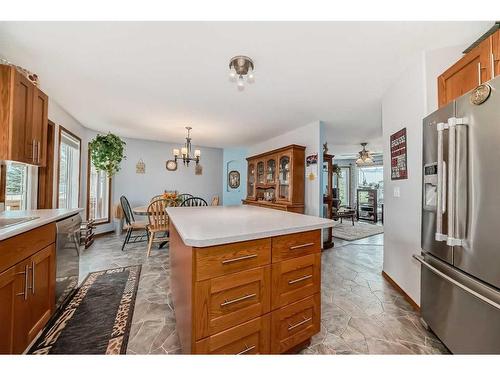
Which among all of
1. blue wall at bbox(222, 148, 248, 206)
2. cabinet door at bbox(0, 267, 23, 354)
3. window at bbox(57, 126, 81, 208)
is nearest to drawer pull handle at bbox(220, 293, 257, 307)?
cabinet door at bbox(0, 267, 23, 354)

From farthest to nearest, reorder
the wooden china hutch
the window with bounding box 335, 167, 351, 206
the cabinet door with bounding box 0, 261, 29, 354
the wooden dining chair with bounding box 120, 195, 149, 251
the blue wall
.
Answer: the window with bounding box 335, 167, 351, 206
the blue wall
the wooden china hutch
the wooden dining chair with bounding box 120, 195, 149, 251
the cabinet door with bounding box 0, 261, 29, 354

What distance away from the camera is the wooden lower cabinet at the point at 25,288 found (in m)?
1.13

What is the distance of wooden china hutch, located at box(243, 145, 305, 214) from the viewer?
394 centimetres

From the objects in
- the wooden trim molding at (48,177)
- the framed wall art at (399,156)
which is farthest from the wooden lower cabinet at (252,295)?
the wooden trim molding at (48,177)

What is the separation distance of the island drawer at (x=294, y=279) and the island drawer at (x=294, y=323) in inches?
1.9

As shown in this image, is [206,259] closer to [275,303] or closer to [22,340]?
[275,303]

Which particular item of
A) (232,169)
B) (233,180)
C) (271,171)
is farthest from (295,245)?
(232,169)

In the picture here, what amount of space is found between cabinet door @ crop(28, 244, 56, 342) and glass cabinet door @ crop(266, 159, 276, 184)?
3640 millimetres

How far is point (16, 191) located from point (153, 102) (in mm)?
1914

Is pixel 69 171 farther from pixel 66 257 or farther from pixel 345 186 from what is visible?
pixel 345 186

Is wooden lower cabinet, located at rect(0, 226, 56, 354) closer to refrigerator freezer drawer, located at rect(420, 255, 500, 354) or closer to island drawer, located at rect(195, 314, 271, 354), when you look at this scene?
island drawer, located at rect(195, 314, 271, 354)

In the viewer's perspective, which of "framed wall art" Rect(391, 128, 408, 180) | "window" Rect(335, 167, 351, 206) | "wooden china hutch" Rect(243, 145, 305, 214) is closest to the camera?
"framed wall art" Rect(391, 128, 408, 180)

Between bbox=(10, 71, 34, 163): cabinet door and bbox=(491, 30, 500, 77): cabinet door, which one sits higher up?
bbox=(491, 30, 500, 77): cabinet door

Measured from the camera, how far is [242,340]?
1.16 meters
